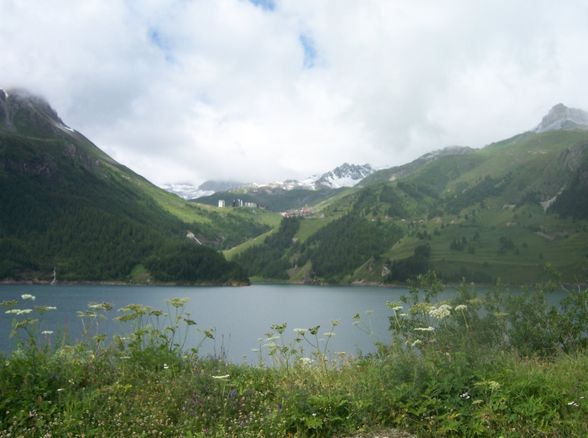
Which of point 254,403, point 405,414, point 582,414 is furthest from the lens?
point 254,403

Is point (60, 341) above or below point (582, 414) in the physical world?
above

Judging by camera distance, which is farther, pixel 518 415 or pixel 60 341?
pixel 60 341

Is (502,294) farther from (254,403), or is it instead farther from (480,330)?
(254,403)

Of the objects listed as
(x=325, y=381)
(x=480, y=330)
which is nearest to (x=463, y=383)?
(x=325, y=381)

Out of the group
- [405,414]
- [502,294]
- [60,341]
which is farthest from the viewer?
[502,294]

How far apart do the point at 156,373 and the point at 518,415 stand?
597cm

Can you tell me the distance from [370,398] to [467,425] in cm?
141

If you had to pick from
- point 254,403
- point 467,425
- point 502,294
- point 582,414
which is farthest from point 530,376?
point 502,294

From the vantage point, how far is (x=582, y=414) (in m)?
6.75

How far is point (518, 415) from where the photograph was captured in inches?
270

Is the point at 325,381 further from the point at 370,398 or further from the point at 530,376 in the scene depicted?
→ the point at 530,376

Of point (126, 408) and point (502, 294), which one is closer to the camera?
point (126, 408)

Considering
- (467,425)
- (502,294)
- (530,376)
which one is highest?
(502,294)

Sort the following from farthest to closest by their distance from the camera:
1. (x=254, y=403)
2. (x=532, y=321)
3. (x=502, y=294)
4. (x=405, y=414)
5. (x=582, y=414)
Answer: (x=502, y=294), (x=532, y=321), (x=254, y=403), (x=405, y=414), (x=582, y=414)
